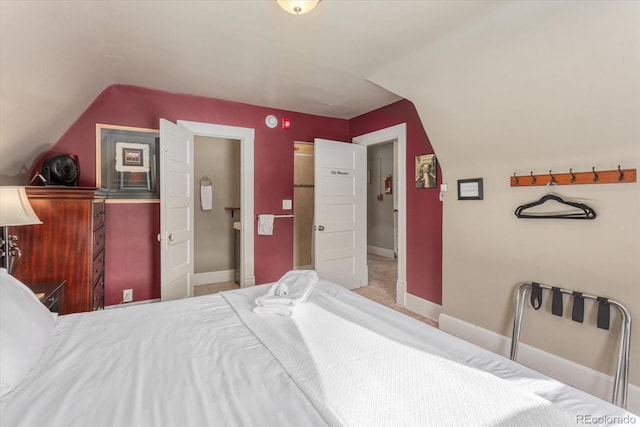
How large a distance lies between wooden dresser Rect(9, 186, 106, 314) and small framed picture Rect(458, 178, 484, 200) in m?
2.99

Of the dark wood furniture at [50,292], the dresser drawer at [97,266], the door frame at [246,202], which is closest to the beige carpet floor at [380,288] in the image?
the door frame at [246,202]

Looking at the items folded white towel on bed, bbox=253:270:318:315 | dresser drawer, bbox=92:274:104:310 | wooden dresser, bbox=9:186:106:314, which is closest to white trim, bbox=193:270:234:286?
dresser drawer, bbox=92:274:104:310

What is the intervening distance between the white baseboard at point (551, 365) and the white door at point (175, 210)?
2.74 meters

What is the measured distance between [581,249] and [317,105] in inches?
118

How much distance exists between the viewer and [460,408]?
0.91 metres

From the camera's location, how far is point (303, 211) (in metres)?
5.14

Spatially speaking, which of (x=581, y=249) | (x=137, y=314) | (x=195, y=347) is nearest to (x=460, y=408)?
(x=195, y=347)

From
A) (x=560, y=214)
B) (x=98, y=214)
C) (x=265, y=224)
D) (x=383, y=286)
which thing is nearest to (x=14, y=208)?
(x=98, y=214)

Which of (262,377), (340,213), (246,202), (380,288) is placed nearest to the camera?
(262,377)

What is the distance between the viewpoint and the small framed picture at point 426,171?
3.31m

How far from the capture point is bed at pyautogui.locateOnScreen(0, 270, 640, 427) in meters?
0.88

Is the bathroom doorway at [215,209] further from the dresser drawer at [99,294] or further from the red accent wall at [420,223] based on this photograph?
the red accent wall at [420,223]

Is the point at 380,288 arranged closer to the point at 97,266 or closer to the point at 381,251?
the point at 381,251

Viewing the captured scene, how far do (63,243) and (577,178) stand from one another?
356 centimetres
